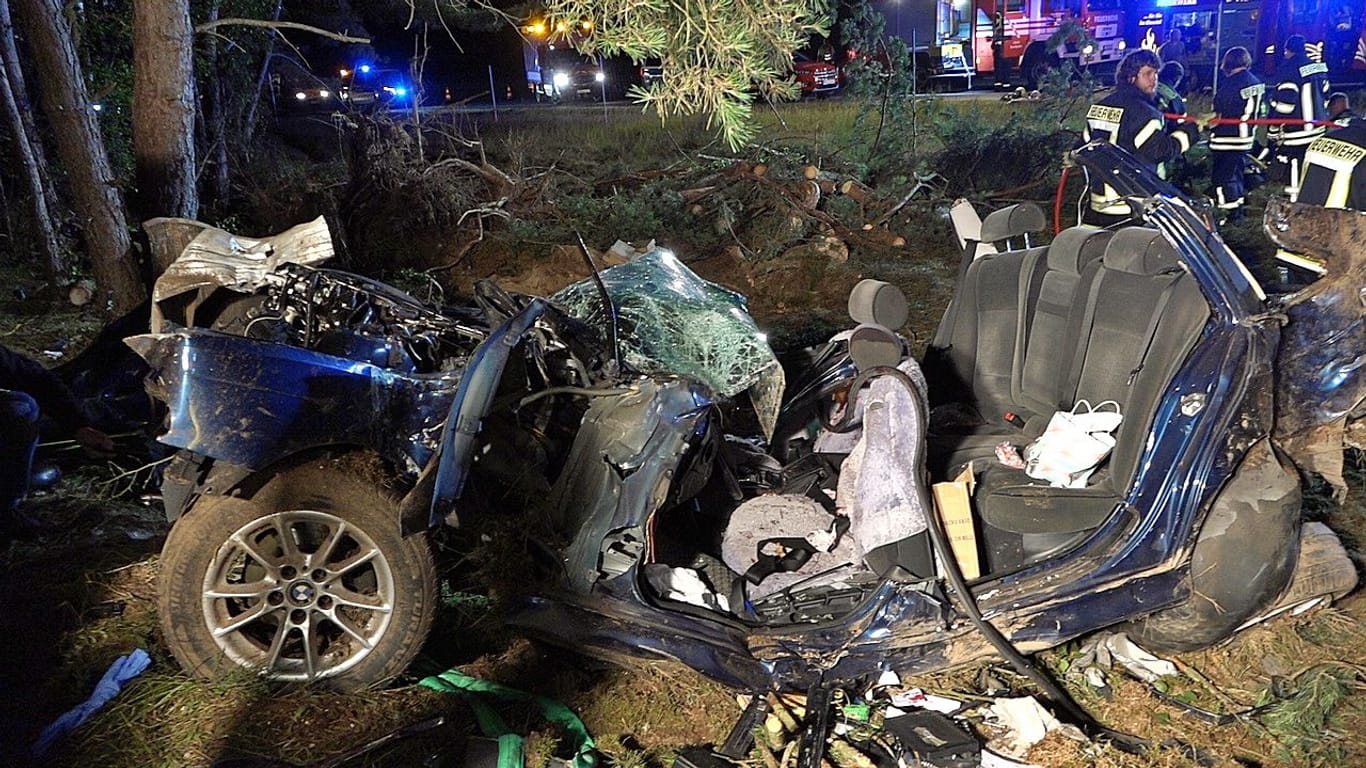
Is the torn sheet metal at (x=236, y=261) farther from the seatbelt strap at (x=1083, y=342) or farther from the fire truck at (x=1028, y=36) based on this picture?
the fire truck at (x=1028, y=36)

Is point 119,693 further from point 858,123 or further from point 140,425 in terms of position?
point 858,123

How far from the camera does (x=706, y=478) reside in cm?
340

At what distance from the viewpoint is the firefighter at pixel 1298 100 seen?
27.0 ft

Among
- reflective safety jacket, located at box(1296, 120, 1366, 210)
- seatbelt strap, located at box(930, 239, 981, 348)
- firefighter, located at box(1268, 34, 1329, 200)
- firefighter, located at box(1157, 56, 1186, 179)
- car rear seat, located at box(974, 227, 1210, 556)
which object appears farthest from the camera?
firefighter, located at box(1268, 34, 1329, 200)

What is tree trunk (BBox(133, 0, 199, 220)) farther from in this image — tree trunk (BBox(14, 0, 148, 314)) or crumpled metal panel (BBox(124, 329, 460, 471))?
crumpled metal panel (BBox(124, 329, 460, 471))

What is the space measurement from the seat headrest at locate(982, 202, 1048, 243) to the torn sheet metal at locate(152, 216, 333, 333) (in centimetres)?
273

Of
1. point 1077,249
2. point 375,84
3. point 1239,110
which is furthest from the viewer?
point 375,84

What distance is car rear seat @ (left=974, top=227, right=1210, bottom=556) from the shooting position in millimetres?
3162

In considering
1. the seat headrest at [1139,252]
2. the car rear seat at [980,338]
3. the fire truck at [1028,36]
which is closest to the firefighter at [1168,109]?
the car rear seat at [980,338]

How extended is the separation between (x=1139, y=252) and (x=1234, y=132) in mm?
6911

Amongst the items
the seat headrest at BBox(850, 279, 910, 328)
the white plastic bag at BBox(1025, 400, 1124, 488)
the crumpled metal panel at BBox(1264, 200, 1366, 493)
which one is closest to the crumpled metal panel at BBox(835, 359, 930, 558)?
the seat headrest at BBox(850, 279, 910, 328)

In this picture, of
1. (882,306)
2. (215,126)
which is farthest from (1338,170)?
(215,126)

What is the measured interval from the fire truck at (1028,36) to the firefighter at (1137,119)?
318 inches

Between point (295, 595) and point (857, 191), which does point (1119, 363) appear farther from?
point (857, 191)
